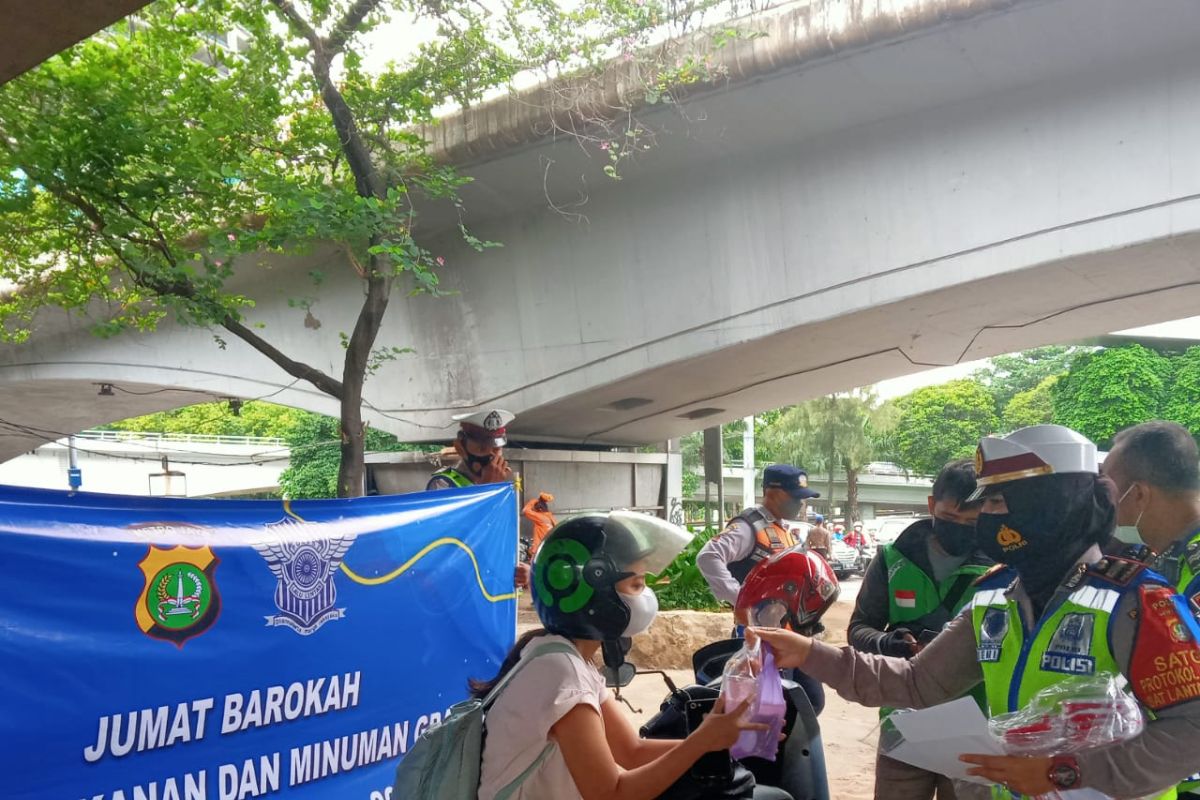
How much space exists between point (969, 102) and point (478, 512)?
6659mm

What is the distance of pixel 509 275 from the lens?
11.5m

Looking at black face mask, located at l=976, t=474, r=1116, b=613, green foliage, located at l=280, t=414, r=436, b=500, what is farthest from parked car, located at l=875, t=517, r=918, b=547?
black face mask, located at l=976, t=474, r=1116, b=613

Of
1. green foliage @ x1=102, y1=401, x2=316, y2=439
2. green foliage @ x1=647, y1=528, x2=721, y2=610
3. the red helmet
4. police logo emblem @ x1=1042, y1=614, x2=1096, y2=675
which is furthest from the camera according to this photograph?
green foliage @ x1=102, y1=401, x2=316, y2=439

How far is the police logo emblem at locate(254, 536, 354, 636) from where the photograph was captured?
12.9 feet

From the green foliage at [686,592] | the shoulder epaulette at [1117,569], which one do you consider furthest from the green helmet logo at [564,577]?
the green foliage at [686,592]

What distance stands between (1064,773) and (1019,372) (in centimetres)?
6323

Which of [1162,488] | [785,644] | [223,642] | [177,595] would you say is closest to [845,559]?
[1162,488]

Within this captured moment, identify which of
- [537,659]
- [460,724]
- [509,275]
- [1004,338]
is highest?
[509,275]

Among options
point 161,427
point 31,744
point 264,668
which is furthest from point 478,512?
point 161,427

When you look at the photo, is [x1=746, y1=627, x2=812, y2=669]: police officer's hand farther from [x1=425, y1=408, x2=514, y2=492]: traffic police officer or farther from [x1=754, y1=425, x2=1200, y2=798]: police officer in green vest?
[x1=425, y1=408, x2=514, y2=492]: traffic police officer

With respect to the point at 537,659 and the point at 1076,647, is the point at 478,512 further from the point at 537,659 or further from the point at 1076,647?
the point at 1076,647

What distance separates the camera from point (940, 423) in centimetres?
5169

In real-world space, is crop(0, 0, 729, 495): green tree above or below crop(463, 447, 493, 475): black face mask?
above

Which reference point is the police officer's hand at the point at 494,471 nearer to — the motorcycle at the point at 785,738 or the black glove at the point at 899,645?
the black glove at the point at 899,645
